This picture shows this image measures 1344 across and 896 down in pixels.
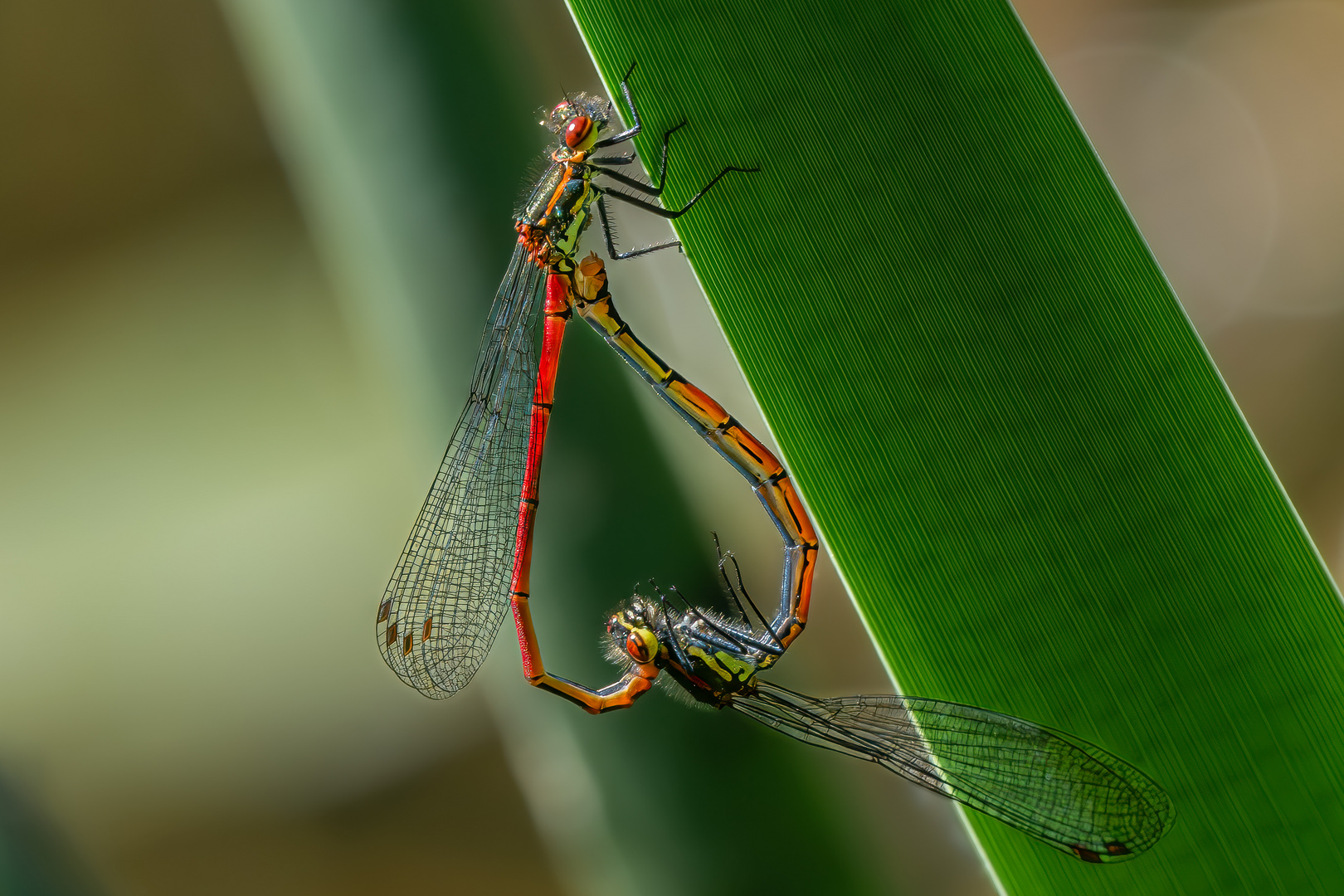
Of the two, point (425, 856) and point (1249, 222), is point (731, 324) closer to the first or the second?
point (1249, 222)

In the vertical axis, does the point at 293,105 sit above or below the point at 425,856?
above

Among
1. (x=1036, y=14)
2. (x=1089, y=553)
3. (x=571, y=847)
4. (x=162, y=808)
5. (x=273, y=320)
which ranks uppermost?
(x=273, y=320)

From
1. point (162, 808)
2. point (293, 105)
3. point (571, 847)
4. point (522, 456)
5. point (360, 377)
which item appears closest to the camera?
point (293, 105)

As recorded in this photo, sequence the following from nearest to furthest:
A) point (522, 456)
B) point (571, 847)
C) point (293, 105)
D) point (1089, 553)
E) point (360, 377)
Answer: point (1089, 553), point (293, 105), point (522, 456), point (571, 847), point (360, 377)

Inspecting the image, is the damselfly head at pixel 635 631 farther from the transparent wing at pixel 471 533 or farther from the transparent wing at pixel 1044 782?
the transparent wing at pixel 1044 782

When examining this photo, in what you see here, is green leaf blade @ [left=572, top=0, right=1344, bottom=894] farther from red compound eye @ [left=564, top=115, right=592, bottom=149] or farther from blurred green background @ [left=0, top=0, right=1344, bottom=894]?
blurred green background @ [left=0, top=0, right=1344, bottom=894]

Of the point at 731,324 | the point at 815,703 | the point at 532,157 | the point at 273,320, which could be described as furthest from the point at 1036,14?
the point at 273,320

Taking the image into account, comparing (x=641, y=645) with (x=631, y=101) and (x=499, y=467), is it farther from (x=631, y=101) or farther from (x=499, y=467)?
(x=631, y=101)

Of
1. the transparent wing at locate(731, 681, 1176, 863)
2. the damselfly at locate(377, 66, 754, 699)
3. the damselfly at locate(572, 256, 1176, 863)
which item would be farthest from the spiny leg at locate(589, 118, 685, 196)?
the transparent wing at locate(731, 681, 1176, 863)

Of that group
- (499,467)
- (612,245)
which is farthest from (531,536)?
(612,245)
